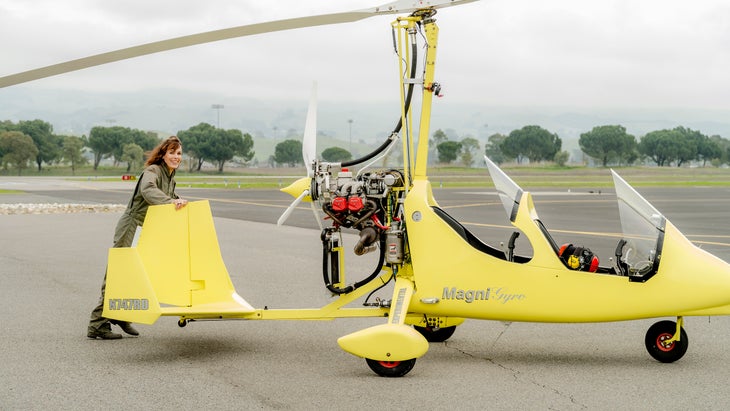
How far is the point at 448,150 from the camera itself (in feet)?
369

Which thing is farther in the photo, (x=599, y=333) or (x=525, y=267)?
(x=599, y=333)

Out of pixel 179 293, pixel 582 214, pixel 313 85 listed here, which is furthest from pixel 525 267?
pixel 582 214

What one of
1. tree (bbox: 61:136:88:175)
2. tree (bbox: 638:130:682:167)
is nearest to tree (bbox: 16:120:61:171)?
tree (bbox: 61:136:88:175)

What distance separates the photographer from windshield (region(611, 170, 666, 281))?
5.84 metres

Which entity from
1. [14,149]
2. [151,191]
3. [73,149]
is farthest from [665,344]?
[73,149]

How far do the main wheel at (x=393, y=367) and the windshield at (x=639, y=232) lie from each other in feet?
6.24

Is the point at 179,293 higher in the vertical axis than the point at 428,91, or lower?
lower

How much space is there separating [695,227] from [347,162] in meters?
15.1

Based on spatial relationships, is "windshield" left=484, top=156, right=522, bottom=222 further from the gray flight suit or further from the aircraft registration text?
the aircraft registration text

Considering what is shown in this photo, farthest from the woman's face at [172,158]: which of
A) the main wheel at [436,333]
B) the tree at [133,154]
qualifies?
the tree at [133,154]

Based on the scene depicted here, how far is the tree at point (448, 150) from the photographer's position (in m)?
108

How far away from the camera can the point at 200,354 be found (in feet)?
20.6

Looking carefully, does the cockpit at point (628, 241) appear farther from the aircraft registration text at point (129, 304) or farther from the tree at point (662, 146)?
the tree at point (662, 146)

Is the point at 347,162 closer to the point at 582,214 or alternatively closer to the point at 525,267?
the point at 525,267
